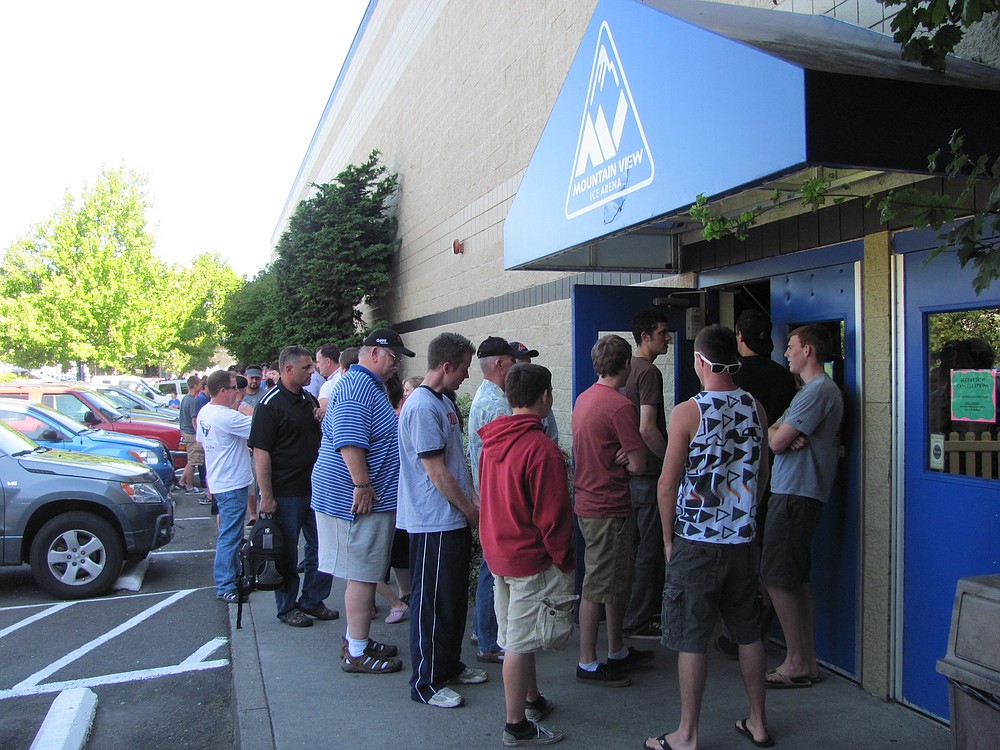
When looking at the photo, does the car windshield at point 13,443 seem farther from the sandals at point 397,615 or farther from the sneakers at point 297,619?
the sandals at point 397,615

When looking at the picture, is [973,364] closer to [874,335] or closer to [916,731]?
[874,335]

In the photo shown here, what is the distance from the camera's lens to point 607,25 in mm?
4543

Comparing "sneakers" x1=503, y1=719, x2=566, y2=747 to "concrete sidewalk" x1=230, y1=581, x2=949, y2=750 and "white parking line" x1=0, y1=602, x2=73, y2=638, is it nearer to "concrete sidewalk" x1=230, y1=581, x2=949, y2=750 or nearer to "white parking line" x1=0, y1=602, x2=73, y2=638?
"concrete sidewalk" x1=230, y1=581, x2=949, y2=750

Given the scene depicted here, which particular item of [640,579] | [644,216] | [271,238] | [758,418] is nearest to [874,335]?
[758,418]

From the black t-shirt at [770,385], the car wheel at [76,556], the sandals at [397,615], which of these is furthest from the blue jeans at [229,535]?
the black t-shirt at [770,385]

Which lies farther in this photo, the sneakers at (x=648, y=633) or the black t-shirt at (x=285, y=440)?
the black t-shirt at (x=285, y=440)

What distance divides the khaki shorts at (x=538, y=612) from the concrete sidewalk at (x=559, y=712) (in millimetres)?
572

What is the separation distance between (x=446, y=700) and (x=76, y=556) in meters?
4.52

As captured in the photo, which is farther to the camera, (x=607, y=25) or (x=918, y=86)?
(x=607, y=25)

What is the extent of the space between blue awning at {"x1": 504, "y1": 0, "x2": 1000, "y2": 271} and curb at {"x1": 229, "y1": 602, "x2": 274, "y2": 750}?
10.3ft

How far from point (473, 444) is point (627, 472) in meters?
1.13

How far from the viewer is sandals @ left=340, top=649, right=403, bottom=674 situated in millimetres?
4965

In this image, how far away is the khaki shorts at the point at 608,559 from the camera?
455 centimetres

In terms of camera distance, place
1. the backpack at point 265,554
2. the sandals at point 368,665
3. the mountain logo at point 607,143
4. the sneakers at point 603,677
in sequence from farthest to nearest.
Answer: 1. the backpack at point 265,554
2. the sandals at point 368,665
3. the sneakers at point 603,677
4. the mountain logo at point 607,143
